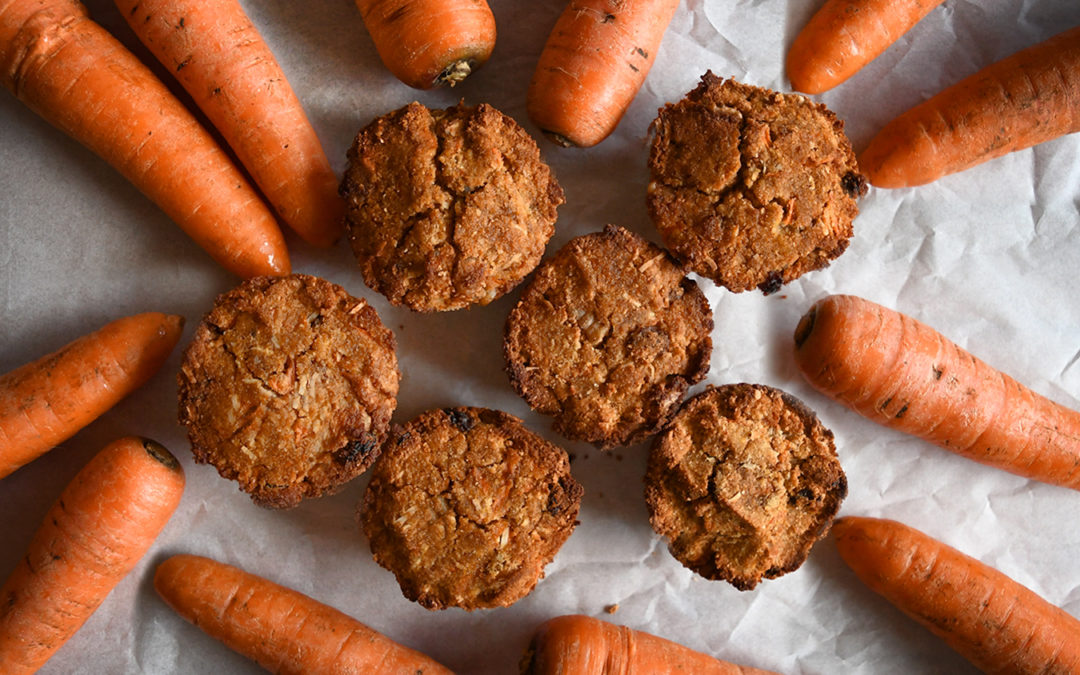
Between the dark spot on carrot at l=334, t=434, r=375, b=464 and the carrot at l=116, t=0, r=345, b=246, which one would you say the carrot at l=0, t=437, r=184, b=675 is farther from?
the carrot at l=116, t=0, r=345, b=246

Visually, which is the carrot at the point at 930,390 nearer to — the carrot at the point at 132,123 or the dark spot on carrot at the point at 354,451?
the dark spot on carrot at the point at 354,451

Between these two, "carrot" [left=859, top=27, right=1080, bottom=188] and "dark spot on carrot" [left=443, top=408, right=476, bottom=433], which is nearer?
"dark spot on carrot" [left=443, top=408, right=476, bottom=433]

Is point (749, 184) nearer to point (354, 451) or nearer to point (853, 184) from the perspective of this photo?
point (853, 184)

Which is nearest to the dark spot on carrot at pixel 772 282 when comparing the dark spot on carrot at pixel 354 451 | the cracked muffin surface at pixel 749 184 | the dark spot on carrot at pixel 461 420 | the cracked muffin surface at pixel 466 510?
the cracked muffin surface at pixel 749 184

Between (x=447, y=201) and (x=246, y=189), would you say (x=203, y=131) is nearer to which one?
(x=246, y=189)

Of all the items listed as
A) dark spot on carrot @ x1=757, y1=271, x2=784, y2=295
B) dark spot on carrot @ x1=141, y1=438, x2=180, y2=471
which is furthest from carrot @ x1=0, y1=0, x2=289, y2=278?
dark spot on carrot @ x1=757, y1=271, x2=784, y2=295

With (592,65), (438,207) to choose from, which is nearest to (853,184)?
(592,65)
